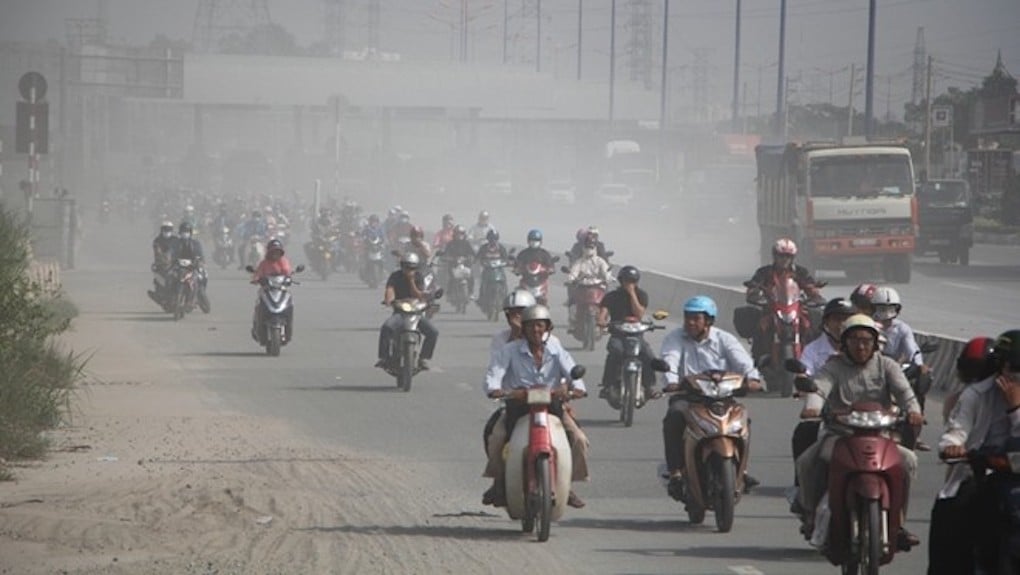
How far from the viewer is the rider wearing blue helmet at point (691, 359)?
499 inches

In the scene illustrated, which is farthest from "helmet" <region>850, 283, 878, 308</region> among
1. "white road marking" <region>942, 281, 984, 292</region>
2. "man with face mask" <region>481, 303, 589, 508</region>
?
"white road marking" <region>942, 281, 984, 292</region>

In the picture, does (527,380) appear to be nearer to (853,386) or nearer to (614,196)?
(853,386)

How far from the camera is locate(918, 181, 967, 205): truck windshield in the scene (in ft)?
163

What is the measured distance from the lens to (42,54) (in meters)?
93.0

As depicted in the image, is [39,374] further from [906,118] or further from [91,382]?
[906,118]

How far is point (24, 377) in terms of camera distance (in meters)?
17.2

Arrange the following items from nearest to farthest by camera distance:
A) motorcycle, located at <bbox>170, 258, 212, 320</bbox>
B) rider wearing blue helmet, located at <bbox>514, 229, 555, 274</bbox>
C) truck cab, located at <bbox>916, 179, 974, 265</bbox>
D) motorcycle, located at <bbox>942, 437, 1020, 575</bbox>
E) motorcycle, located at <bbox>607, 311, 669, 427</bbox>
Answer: motorcycle, located at <bbox>942, 437, 1020, 575</bbox> → motorcycle, located at <bbox>607, 311, 669, 427</bbox> → rider wearing blue helmet, located at <bbox>514, 229, 555, 274</bbox> → motorcycle, located at <bbox>170, 258, 212, 320</bbox> → truck cab, located at <bbox>916, 179, 974, 265</bbox>

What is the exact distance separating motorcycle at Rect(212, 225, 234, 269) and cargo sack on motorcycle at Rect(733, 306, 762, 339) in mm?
33747

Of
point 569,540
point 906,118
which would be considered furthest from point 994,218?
point 569,540

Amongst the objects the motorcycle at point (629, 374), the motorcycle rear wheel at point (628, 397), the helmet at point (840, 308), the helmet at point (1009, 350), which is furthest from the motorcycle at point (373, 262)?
the helmet at point (1009, 350)

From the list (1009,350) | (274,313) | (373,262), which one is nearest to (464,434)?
(274,313)

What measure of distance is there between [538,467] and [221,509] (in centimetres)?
244

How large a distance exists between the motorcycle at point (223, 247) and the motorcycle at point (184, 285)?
18938 mm

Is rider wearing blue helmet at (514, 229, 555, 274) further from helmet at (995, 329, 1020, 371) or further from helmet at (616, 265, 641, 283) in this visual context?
helmet at (995, 329, 1020, 371)
